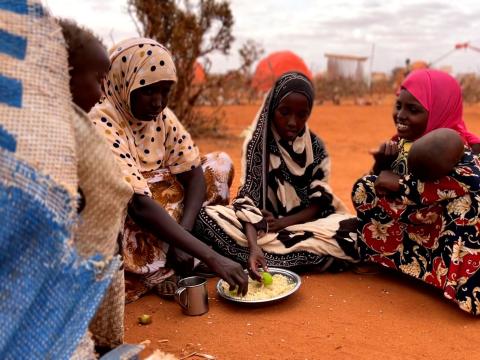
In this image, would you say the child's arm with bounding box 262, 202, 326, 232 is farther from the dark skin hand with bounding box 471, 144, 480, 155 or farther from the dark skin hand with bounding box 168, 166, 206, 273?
the dark skin hand with bounding box 471, 144, 480, 155

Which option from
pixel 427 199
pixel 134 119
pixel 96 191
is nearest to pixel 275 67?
pixel 134 119

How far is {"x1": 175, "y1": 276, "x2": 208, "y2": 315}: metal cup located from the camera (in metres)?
2.55

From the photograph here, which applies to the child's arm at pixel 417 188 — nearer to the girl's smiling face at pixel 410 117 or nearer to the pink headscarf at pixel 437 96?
the girl's smiling face at pixel 410 117

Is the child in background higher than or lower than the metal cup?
higher

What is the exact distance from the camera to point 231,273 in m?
2.52

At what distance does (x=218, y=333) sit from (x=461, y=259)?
52.1 inches

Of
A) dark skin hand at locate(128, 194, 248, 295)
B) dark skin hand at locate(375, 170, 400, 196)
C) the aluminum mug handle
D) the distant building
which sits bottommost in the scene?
the distant building

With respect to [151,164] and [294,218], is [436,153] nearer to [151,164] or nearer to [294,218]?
[294,218]

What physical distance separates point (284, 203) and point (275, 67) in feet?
55.1

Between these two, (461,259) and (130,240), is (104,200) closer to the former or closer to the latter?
(130,240)

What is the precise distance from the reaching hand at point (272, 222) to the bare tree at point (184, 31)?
18.6 ft

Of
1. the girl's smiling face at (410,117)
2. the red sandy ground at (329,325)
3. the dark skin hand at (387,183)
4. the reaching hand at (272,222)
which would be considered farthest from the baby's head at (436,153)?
the reaching hand at (272,222)

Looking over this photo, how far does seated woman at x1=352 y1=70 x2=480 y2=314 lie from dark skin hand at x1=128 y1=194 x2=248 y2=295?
0.95m

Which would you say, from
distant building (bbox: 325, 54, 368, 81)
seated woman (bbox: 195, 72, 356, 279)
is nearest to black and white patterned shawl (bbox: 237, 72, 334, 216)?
seated woman (bbox: 195, 72, 356, 279)
